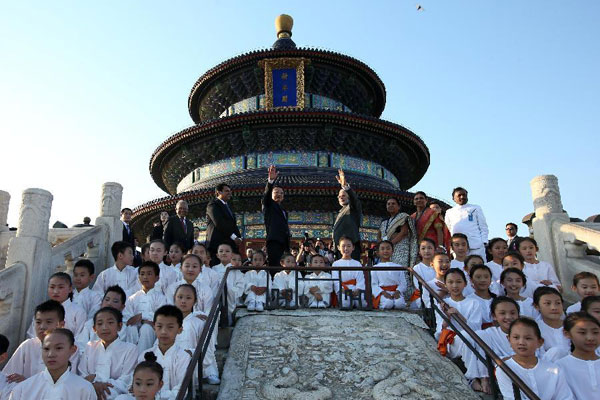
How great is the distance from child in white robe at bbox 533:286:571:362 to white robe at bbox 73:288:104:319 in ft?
16.1

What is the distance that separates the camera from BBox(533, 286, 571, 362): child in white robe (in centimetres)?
471

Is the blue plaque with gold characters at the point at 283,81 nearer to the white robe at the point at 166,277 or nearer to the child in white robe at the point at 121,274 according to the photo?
the child in white robe at the point at 121,274

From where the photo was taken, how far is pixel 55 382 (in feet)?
12.7

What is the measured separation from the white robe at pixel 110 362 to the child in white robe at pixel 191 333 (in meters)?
0.49

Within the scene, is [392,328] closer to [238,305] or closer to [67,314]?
[238,305]

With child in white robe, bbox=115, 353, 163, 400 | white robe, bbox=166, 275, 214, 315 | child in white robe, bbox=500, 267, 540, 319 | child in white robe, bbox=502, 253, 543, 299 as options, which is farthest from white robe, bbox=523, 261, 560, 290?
child in white robe, bbox=115, 353, 163, 400

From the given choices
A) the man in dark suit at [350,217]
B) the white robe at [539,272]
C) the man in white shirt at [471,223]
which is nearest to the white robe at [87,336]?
the man in dark suit at [350,217]

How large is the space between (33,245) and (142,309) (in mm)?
1605

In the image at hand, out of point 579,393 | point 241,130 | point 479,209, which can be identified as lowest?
point 579,393

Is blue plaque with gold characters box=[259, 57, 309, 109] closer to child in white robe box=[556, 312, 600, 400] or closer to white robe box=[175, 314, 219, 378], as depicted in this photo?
white robe box=[175, 314, 219, 378]

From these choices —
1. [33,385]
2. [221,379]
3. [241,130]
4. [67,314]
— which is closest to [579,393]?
[221,379]

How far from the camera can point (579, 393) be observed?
156 inches

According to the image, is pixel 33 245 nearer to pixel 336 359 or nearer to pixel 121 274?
pixel 121 274

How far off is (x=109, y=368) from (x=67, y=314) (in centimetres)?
112
